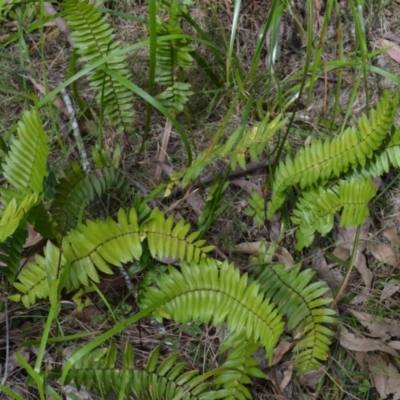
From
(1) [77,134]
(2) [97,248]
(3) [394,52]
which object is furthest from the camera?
(3) [394,52]

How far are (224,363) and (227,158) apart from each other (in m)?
0.79

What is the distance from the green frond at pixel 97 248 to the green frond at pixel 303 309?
0.53 m

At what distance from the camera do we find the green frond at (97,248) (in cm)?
196

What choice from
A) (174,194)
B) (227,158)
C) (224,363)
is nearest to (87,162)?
(174,194)

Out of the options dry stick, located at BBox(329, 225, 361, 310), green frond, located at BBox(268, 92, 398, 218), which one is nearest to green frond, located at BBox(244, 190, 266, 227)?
green frond, located at BBox(268, 92, 398, 218)

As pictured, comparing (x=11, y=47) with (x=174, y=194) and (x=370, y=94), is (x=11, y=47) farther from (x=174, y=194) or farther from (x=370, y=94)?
(x=370, y=94)

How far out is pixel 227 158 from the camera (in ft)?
7.90

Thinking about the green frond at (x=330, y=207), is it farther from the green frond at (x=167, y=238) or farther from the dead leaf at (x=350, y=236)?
the green frond at (x=167, y=238)

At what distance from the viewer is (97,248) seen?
1980 millimetres

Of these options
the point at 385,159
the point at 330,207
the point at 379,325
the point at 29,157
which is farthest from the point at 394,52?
the point at 29,157

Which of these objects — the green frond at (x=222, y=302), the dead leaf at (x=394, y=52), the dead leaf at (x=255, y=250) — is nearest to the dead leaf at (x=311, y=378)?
the green frond at (x=222, y=302)

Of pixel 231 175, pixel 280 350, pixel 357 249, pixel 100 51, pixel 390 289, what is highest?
pixel 100 51

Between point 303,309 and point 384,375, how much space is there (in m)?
0.40

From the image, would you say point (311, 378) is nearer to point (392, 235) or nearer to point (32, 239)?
point (392, 235)
